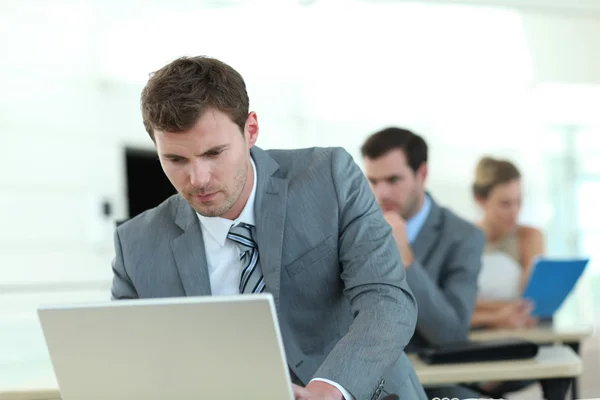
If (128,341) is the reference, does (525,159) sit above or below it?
below

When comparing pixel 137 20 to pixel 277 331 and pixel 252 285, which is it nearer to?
pixel 252 285

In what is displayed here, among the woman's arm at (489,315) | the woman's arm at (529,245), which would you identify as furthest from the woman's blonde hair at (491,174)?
the woman's arm at (489,315)

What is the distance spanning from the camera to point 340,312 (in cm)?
184

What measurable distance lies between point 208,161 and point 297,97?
6.68 m

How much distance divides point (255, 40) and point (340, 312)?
593 centimetres

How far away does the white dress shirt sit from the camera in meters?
1.80

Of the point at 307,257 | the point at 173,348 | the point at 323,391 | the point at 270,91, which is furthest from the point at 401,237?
the point at 270,91

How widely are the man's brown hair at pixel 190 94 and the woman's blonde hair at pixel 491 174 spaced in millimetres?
3305

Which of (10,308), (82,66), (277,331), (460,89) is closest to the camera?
(277,331)

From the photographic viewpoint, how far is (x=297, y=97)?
827 centimetres

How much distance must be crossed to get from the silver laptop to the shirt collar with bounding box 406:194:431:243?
2.03 meters

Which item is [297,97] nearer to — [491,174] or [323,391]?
[491,174]

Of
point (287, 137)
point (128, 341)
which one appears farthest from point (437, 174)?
point (128, 341)

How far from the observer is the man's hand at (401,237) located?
285 cm
